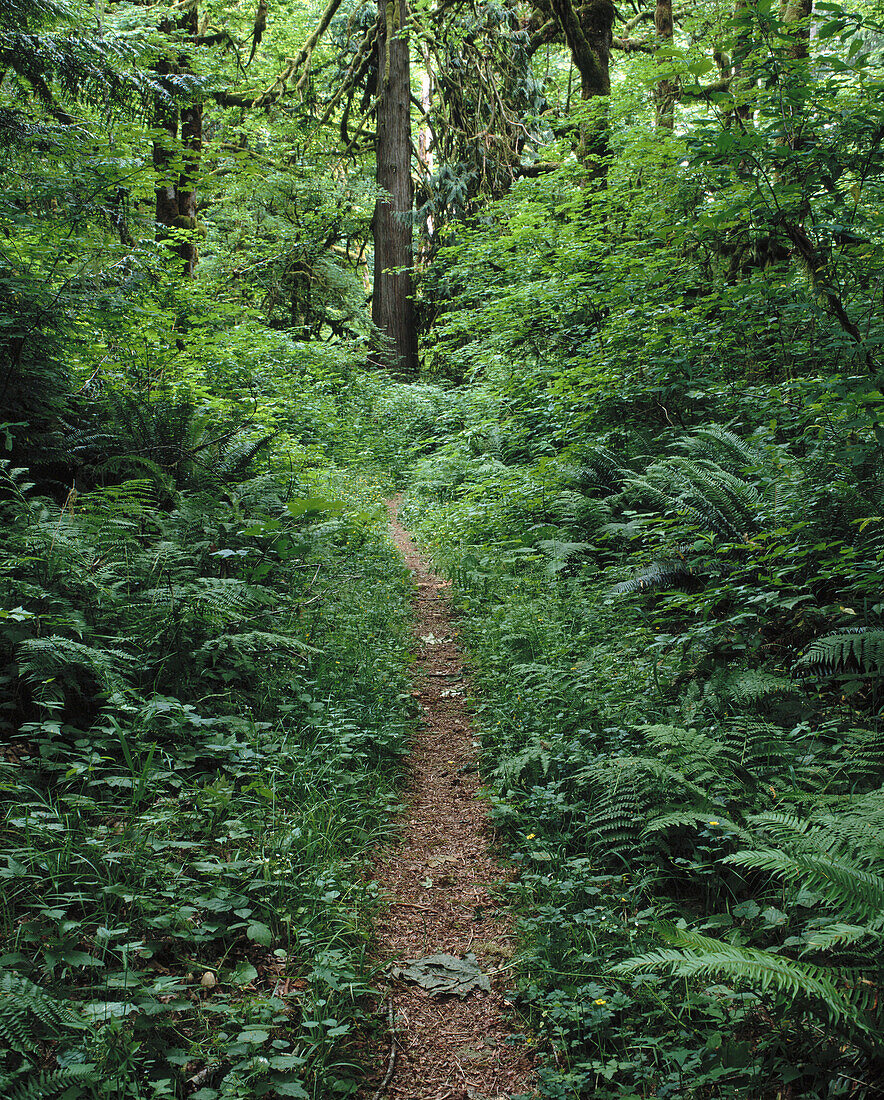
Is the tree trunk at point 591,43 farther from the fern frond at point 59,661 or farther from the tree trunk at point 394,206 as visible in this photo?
the fern frond at point 59,661

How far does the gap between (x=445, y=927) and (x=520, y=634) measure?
2279 mm

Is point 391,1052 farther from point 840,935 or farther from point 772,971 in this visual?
point 840,935

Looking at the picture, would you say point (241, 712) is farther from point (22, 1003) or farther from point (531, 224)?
point (531, 224)

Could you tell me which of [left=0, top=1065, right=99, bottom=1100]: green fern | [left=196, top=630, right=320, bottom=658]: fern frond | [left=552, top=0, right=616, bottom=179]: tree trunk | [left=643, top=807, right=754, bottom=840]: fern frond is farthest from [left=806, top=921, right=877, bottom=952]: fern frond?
[left=552, top=0, right=616, bottom=179]: tree trunk

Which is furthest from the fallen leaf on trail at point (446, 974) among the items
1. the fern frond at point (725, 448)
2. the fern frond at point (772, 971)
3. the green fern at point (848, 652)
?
the fern frond at point (725, 448)

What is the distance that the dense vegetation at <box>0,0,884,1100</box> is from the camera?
2.09 m

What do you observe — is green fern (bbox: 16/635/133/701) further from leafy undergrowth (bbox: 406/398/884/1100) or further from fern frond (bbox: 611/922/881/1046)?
fern frond (bbox: 611/922/881/1046)

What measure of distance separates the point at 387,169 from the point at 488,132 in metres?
2.63

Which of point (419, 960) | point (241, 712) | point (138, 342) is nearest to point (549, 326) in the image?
point (138, 342)

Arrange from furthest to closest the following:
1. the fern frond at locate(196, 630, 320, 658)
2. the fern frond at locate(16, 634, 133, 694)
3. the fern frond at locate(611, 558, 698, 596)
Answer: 1. the fern frond at locate(611, 558, 698, 596)
2. the fern frond at locate(196, 630, 320, 658)
3. the fern frond at locate(16, 634, 133, 694)

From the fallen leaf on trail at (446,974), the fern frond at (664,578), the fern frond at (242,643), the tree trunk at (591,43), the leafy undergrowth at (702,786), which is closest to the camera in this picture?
the leafy undergrowth at (702,786)

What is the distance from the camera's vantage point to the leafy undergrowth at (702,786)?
196 centimetres

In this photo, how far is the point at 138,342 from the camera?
6.79 m

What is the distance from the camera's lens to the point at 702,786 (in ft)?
9.74
